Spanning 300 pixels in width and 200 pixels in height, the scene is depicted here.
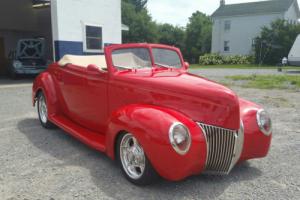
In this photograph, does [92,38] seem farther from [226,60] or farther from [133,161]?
[226,60]

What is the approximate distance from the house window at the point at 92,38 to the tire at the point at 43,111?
8.51 meters

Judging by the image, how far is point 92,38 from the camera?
1487 cm

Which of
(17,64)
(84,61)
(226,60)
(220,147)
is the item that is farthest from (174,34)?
Answer: (220,147)

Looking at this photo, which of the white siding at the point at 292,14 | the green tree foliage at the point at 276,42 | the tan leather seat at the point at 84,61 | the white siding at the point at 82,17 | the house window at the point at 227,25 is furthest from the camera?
the house window at the point at 227,25

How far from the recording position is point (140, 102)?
13.0 feet

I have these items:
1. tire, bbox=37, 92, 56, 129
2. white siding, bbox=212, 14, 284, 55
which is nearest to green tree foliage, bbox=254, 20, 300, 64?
white siding, bbox=212, 14, 284, 55

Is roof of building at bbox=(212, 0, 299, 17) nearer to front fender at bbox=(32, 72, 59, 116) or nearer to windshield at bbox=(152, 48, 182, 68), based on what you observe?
windshield at bbox=(152, 48, 182, 68)

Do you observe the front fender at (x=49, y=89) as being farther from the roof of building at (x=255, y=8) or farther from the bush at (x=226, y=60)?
the roof of building at (x=255, y=8)

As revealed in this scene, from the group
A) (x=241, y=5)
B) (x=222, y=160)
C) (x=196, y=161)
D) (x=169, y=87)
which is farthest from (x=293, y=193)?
(x=241, y=5)

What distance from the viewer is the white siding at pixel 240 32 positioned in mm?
39103

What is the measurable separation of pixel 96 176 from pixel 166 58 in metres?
2.11

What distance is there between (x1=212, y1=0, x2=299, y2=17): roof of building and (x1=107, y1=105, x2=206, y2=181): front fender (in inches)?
1546

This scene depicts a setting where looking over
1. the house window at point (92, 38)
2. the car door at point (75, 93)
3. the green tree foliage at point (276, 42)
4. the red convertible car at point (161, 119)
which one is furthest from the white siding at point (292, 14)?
the red convertible car at point (161, 119)

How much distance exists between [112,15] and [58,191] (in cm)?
1319
